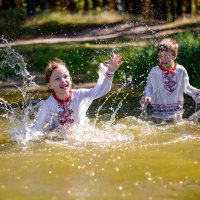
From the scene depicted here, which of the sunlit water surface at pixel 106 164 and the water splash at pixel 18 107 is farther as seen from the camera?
the water splash at pixel 18 107

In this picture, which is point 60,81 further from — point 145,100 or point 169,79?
point 169,79

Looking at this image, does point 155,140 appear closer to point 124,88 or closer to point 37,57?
point 124,88

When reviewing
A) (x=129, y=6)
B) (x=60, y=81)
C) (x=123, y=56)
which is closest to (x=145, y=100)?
(x=60, y=81)

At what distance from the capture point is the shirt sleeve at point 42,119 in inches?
252

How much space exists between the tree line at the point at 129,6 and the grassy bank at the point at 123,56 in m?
9.01

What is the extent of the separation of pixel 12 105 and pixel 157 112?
265 centimetres

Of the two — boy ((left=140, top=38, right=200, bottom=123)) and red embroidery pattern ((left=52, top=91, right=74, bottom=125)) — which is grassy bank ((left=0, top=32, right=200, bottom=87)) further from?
red embroidery pattern ((left=52, top=91, right=74, bottom=125))

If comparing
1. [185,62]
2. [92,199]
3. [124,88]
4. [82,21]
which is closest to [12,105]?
[124,88]

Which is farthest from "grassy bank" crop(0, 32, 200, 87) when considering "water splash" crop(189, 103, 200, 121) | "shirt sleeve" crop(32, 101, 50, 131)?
"shirt sleeve" crop(32, 101, 50, 131)

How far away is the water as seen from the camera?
14.2 ft

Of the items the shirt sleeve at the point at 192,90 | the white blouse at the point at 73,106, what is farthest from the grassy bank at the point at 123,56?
the white blouse at the point at 73,106

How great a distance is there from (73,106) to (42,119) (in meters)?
0.40

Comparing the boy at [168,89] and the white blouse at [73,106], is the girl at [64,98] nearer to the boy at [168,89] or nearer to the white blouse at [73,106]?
the white blouse at [73,106]

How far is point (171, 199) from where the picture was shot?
162 inches
